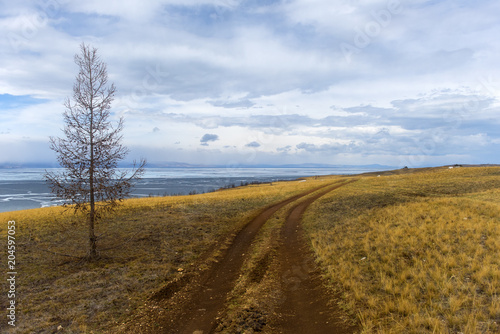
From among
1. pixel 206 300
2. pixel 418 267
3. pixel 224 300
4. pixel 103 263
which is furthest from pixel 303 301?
pixel 103 263

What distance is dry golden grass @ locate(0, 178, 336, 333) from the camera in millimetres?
7566

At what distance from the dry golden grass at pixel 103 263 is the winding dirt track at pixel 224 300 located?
108cm

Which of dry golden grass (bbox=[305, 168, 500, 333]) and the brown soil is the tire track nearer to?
the brown soil

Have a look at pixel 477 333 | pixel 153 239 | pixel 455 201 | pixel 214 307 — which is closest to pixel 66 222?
pixel 153 239

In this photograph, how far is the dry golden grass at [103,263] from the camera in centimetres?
757

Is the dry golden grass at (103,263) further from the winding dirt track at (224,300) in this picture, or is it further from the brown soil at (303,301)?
the brown soil at (303,301)

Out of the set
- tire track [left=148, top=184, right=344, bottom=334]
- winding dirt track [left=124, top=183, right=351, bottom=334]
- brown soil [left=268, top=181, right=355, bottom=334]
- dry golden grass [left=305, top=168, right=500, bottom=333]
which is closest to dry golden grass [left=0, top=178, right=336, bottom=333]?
winding dirt track [left=124, top=183, right=351, bottom=334]

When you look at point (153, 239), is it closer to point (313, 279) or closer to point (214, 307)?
point (214, 307)

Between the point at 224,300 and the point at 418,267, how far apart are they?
6930 mm

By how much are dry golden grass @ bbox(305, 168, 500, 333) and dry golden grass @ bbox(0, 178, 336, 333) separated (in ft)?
22.0

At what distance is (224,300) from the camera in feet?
27.1

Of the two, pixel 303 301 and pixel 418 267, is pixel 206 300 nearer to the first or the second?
pixel 303 301

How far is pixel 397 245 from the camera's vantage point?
37.7 ft

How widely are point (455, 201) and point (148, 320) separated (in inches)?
888
